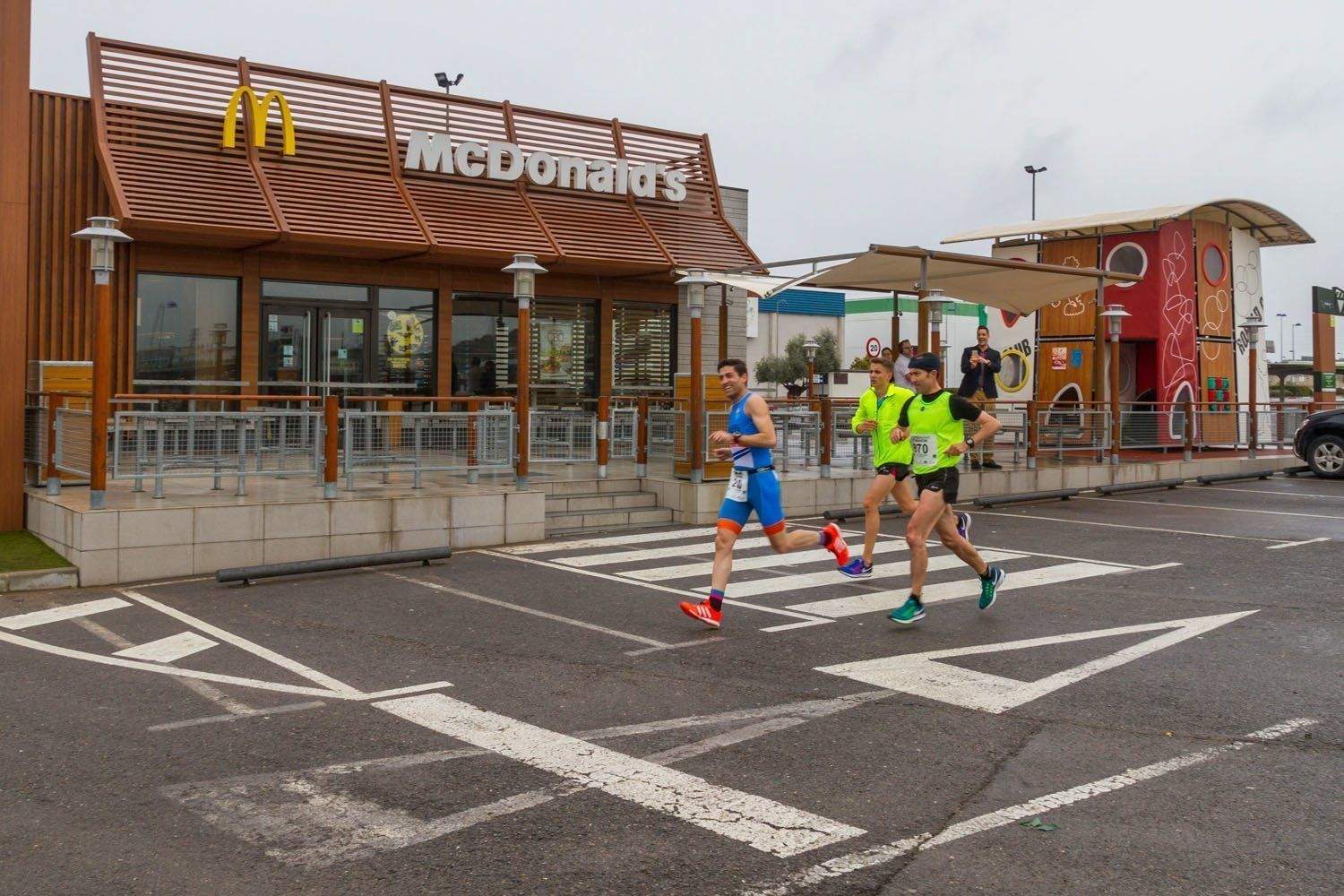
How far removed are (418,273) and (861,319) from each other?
48434mm

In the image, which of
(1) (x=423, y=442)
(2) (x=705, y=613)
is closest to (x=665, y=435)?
(1) (x=423, y=442)

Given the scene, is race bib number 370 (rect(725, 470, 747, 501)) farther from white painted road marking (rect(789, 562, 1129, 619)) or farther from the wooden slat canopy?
the wooden slat canopy

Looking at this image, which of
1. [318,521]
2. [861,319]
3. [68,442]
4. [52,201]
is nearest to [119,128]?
[52,201]

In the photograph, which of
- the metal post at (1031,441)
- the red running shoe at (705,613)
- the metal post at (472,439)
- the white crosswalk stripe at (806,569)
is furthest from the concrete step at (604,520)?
the metal post at (1031,441)

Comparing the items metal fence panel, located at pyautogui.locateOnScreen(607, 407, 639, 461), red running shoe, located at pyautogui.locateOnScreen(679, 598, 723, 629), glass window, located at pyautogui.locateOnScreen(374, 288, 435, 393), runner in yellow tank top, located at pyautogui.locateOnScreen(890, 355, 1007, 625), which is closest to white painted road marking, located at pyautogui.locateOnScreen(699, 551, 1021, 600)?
runner in yellow tank top, located at pyautogui.locateOnScreen(890, 355, 1007, 625)

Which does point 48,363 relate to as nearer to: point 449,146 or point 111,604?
point 111,604

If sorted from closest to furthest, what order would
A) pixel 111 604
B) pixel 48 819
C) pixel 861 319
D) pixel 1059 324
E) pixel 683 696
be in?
pixel 48 819
pixel 683 696
pixel 111 604
pixel 1059 324
pixel 861 319

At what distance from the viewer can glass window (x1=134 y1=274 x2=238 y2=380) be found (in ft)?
54.8

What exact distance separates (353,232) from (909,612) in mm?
11460

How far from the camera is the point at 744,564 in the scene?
11.9 metres

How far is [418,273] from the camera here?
19062mm

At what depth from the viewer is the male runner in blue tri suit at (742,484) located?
863 centimetres

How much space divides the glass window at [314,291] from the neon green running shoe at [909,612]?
40.0ft

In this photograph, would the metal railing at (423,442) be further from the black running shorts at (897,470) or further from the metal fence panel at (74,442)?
the black running shorts at (897,470)
